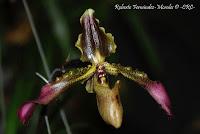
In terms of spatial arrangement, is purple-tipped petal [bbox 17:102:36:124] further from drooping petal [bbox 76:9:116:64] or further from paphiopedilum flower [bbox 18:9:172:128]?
drooping petal [bbox 76:9:116:64]

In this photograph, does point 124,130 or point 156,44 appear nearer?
point 124,130

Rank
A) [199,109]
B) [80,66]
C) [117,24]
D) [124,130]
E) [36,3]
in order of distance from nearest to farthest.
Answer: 1. [80,66]
2. [36,3]
3. [124,130]
4. [199,109]
5. [117,24]

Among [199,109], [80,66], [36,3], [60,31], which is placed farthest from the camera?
[199,109]

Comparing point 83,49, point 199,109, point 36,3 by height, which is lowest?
point 199,109

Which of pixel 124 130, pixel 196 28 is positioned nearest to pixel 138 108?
pixel 124 130

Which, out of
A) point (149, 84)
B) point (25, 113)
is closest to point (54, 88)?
point (25, 113)

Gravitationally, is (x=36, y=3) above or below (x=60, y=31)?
above

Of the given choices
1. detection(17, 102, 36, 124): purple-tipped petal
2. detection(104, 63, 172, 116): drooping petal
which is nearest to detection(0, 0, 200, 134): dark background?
detection(104, 63, 172, 116): drooping petal

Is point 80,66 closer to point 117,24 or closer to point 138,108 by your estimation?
point 138,108
